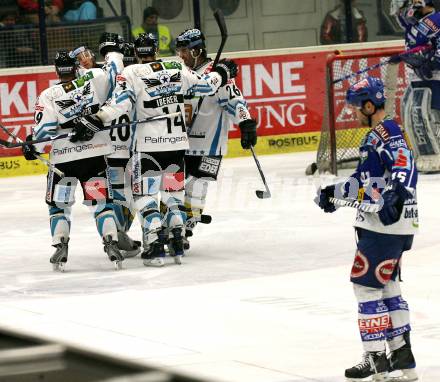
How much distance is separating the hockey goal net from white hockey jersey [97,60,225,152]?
5514 millimetres

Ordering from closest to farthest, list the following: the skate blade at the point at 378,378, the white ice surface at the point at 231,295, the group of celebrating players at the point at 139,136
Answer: the skate blade at the point at 378,378, the white ice surface at the point at 231,295, the group of celebrating players at the point at 139,136

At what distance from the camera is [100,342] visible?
5.57 meters

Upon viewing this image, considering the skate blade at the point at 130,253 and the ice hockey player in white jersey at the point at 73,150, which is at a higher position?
the ice hockey player in white jersey at the point at 73,150

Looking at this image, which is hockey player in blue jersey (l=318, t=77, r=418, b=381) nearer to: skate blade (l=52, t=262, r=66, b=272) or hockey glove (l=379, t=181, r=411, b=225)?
hockey glove (l=379, t=181, r=411, b=225)

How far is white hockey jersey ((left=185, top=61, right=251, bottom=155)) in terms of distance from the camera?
876cm

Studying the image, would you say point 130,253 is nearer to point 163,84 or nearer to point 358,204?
point 163,84

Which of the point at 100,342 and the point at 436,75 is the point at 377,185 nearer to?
the point at 100,342

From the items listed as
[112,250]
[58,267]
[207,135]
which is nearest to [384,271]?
[112,250]

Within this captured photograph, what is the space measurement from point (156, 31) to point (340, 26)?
2.80m

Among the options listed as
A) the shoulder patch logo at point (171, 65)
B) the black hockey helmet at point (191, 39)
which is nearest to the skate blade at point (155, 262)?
the shoulder patch logo at point (171, 65)

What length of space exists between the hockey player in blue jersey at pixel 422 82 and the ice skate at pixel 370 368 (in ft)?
28.8

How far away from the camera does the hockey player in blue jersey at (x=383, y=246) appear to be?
14.3ft

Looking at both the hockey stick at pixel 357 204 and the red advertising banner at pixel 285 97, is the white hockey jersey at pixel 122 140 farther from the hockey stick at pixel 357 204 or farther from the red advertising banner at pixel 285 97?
the red advertising banner at pixel 285 97

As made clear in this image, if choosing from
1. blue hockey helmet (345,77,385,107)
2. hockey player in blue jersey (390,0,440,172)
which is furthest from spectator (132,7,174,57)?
blue hockey helmet (345,77,385,107)
